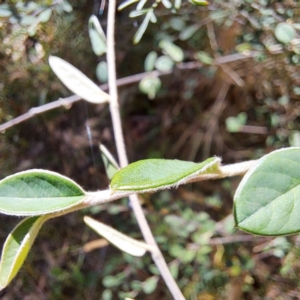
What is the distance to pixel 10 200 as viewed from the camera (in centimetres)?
50

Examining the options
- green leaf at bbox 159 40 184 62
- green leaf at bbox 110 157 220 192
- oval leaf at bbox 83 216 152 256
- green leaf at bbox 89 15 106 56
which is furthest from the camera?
green leaf at bbox 159 40 184 62

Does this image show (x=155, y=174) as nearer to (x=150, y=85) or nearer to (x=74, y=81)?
(x=74, y=81)

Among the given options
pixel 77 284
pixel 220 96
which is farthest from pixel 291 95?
pixel 77 284

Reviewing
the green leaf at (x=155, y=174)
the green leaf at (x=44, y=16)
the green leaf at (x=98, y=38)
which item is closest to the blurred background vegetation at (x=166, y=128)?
the green leaf at (x=44, y=16)

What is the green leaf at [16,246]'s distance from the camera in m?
0.54

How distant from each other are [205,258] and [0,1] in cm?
80

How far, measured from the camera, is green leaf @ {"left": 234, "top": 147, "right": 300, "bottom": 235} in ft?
1.37

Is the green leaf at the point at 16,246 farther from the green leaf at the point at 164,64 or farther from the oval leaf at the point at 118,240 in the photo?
the green leaf at the point at 164,64

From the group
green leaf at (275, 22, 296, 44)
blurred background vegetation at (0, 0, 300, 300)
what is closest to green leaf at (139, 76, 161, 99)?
blurred background vegetation at (0, 0, 300, 300)

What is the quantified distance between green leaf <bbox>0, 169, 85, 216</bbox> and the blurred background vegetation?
46 cm

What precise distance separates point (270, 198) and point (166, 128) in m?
0.93

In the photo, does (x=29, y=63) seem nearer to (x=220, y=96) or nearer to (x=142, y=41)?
(x=142, y=41)

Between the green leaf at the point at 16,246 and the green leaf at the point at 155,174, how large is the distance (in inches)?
6.8

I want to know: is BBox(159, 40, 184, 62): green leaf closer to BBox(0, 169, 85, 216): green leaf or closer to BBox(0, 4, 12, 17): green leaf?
BBox(0, 4, 12, 17): green leaf
